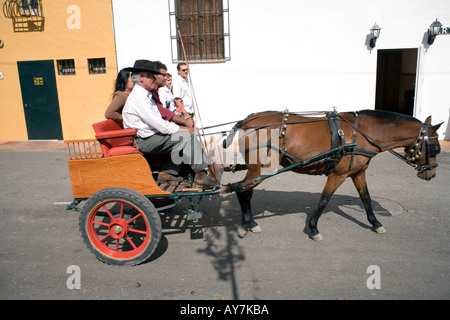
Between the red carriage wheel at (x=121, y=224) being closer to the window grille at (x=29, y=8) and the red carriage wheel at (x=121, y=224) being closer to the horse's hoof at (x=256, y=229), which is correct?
the horse's hoof at (x=256, y=229)

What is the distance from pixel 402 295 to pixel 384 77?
14.4 m

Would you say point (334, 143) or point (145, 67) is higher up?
point (145, 67)

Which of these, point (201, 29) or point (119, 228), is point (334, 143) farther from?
point (201, 29)

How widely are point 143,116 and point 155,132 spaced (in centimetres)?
25

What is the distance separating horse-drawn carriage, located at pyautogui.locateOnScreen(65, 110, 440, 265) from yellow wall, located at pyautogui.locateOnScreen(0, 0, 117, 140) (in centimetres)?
708

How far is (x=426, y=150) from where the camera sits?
4426 mm

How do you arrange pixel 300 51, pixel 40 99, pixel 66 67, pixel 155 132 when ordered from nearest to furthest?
pixel 155 132 < pixel 300 51 < pixel 66 67 < pixel 40 99

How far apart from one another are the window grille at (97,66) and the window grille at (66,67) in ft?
2.22

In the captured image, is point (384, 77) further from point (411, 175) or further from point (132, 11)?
point (132, 11)

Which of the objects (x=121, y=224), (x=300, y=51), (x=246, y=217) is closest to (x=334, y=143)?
(x=246, y=217)

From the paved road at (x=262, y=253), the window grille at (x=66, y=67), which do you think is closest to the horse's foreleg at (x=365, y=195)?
the paved road at (x=262, y=253)

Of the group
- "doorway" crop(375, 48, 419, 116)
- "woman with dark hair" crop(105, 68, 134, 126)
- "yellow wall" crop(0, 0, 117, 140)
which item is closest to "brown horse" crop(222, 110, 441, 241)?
"woman with dark hair" crop(105, 68, 134, 126)

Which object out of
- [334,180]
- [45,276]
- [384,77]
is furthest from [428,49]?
[45,276]

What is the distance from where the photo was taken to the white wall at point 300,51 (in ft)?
31.9
